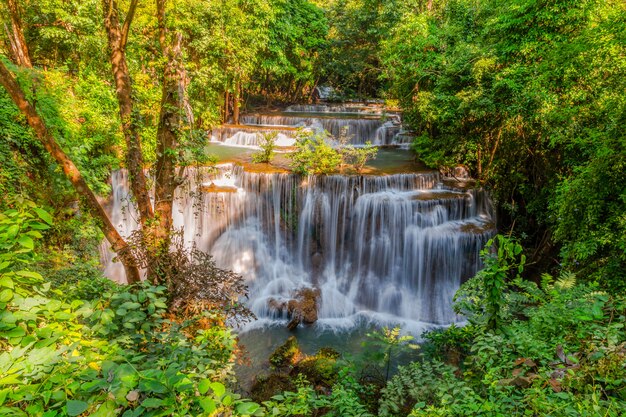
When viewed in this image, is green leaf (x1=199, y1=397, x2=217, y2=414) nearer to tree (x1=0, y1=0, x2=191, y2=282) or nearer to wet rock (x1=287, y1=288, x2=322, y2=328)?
tree (x1=0, y1=0, x2=191, y2=282)

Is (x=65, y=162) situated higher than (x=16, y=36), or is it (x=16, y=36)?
(x=16, y=36)

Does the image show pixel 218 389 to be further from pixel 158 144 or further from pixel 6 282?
pixel 158 144

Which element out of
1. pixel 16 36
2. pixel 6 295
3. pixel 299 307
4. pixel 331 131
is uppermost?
pixel 16 36

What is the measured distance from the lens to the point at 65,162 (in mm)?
4086

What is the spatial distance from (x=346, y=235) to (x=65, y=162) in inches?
295

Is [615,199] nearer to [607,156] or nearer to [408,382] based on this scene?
[607,156]

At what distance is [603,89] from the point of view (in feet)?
18.9

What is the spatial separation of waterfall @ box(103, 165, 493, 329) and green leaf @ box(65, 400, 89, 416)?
8124 mm

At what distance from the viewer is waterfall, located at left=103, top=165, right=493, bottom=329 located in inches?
368

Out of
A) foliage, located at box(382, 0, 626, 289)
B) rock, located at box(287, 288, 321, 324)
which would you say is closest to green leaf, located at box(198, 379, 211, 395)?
foliage, located at box(382, 0, 626, 289)

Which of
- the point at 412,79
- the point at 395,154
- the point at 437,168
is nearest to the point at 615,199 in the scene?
the point at 437,168

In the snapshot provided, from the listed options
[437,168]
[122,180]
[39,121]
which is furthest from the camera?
[437,168]

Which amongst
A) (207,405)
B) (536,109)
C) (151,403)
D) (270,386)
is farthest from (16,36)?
(536,109)

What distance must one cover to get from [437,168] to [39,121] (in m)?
10.6
